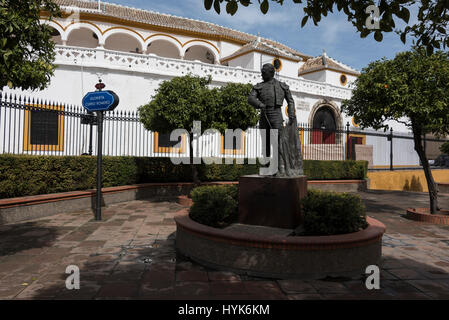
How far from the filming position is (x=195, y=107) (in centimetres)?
925

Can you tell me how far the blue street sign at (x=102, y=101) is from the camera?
7.07 metres

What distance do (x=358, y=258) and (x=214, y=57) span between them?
22.8m

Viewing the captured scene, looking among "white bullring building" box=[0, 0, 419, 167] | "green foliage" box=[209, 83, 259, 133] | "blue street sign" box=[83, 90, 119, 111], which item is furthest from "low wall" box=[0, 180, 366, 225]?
"white bullring building" box=[0, 0, 419, 167]

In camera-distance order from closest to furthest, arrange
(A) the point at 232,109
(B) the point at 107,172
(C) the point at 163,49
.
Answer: (A) the point at 232,109 → (B) the point at 107,172 → (C) the point at 163,49

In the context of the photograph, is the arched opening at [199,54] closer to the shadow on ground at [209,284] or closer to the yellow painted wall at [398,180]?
the yellow painted wall at [398,180]

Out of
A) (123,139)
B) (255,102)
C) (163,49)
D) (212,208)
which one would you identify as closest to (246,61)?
(163,49)

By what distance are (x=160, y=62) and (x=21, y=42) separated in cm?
1317

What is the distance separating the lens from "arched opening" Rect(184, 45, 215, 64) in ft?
82.6

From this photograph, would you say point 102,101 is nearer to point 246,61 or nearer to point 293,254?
point 293,254

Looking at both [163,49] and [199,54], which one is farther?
[199,54]

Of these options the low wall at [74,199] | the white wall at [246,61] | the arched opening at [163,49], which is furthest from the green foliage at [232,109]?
the arched opening at [163,49]

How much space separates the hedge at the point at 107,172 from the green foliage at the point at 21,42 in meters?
3.47

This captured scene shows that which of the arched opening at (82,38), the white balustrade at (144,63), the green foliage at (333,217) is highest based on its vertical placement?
the arched opening at (82,38)

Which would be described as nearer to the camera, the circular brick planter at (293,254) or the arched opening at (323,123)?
the circular brick planter at (293,254)
